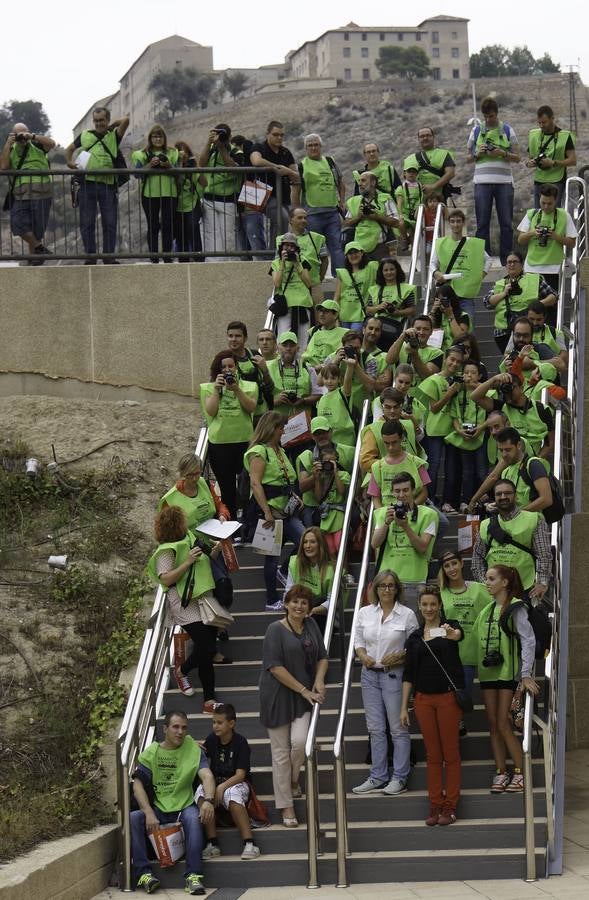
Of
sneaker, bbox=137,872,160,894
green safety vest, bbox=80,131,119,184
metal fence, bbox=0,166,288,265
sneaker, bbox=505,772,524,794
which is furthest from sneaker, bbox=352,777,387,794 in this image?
green safety vest, bbox=80,131,119,184

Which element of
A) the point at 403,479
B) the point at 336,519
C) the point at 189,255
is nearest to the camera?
the point at 403,479

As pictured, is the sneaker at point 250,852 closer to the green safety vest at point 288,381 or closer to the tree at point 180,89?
the green safety vest at point 288,381

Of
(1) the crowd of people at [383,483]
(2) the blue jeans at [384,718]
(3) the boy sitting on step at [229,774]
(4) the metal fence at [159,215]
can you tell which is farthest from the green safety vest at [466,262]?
(3) the boy sitting on step at [229,774]

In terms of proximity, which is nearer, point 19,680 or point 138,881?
point 138,881

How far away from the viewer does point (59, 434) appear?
16.9 meters

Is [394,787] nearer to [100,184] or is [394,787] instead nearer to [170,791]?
[170,791]

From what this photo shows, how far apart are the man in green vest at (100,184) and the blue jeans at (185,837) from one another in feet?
28.9

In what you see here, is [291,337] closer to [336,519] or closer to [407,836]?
[336,519]

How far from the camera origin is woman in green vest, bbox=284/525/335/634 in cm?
1167

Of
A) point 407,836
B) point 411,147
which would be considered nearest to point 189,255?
point 407,836

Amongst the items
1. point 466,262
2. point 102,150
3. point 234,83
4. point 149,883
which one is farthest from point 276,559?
point 234,83

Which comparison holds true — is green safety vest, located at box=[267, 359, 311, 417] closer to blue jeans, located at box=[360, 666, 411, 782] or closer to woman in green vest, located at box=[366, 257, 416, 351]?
woman in green vest, located at box=[366, 257, 416, 351]

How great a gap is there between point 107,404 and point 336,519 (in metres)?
5.80

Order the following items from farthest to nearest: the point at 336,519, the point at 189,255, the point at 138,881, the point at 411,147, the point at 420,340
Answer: the point at 411,147 → the point at 189,255 → the point at 420,340 → the point at 336,519 → the point at 138,881
